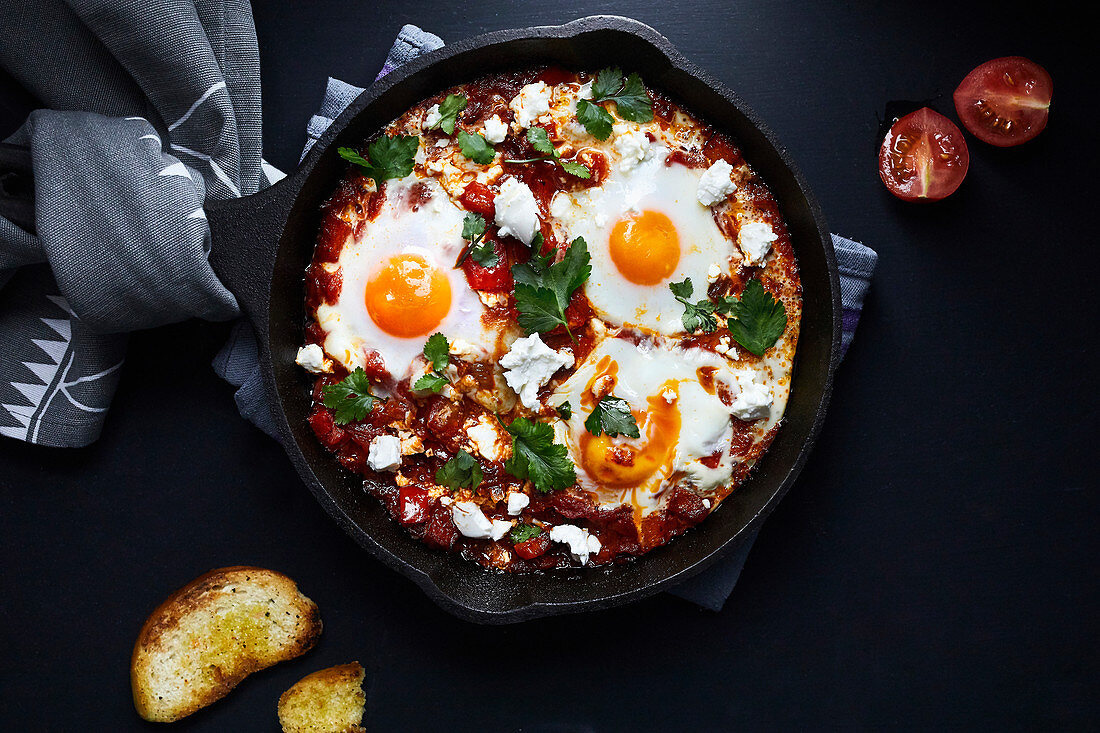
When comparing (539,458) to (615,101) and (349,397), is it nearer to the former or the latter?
(349,397)

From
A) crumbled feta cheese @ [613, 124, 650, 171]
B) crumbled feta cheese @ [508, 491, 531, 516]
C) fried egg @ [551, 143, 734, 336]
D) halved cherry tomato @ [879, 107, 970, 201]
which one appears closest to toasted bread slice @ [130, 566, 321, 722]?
crumbled feta cheese @ [508, 491, 531, 516]

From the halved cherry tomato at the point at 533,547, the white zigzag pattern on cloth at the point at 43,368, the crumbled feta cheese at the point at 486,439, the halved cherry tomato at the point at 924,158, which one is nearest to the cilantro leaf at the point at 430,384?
the crumbled feta cheese at the point at 486,439

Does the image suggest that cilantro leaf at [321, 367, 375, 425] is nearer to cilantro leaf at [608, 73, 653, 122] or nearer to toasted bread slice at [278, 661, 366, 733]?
toasted bread slice at [278, 661, 366, 733]

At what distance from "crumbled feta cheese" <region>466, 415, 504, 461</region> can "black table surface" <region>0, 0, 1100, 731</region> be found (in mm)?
883

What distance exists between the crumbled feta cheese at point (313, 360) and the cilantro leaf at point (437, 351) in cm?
41

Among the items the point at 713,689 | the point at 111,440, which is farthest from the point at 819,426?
the point at 111,440

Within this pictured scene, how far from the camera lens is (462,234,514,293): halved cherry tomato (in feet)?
9.90

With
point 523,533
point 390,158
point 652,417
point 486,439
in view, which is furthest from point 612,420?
point 390,158

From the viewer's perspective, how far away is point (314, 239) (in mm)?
3195

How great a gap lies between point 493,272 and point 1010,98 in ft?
7.96

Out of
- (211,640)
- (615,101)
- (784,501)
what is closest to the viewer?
(615,101)

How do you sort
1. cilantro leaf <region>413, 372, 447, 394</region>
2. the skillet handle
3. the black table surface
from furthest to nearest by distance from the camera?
1. the black table surface
2. cilantro leaf <region>413, 372, 447, 394</region>
3. the skillet handle

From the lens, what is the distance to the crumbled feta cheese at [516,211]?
2.88 meters

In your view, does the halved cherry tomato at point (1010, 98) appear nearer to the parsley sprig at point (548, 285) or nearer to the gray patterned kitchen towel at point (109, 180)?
the parsley sprig at point (548, 285)
